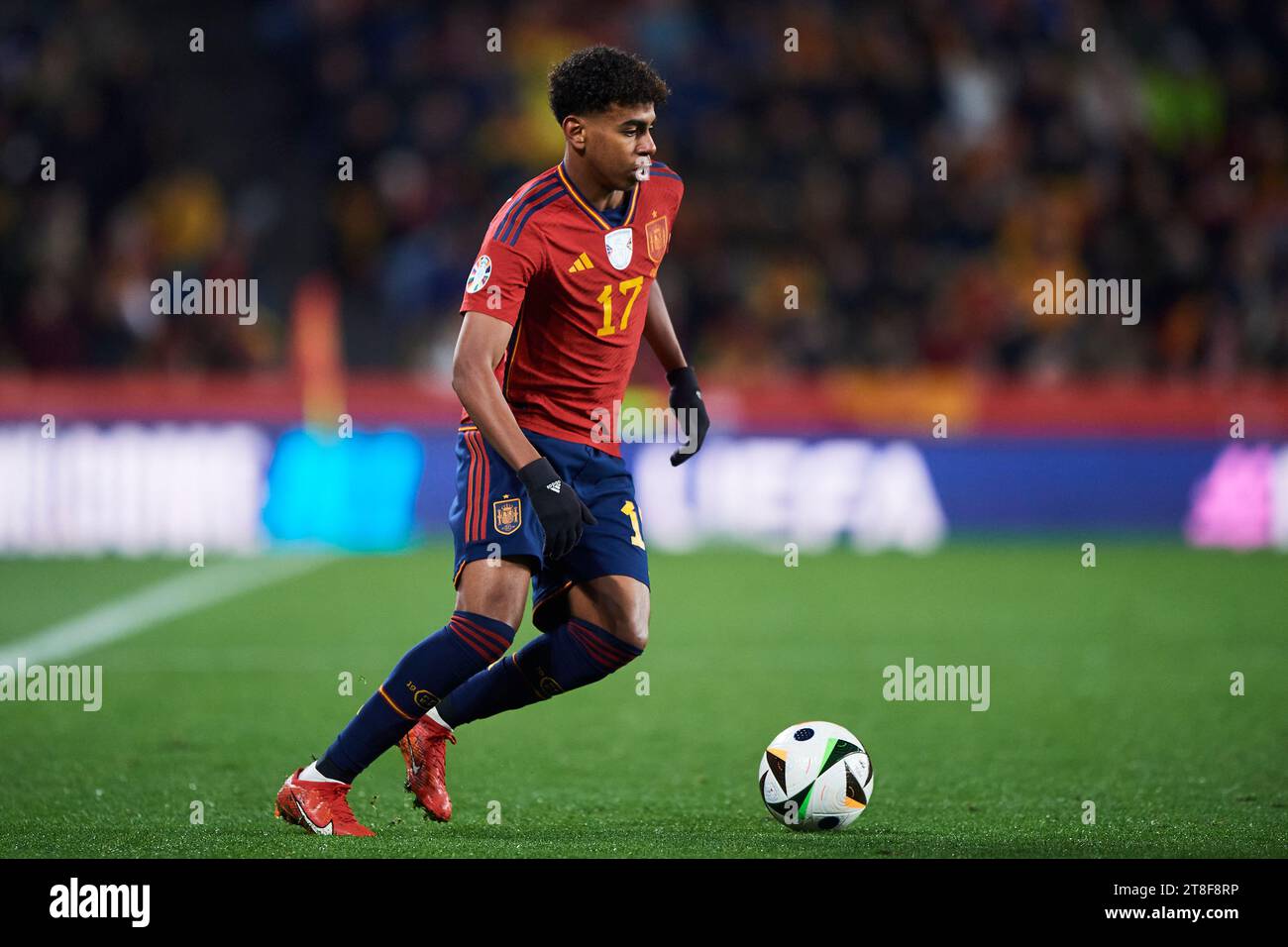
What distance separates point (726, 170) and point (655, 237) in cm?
1087

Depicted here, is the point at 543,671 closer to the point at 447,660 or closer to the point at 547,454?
the point at 447,660

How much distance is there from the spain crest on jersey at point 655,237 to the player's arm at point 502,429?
64cm

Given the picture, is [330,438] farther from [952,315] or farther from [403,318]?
[952,315]

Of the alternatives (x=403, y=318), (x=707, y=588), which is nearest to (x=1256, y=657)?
(x=707, y=588)

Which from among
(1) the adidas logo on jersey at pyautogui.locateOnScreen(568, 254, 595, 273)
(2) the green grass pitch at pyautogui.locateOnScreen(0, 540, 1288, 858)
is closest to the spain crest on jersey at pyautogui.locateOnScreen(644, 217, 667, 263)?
(1) the adidas logo on jersey at pyautogui.locateOnScreen(568, 254, 595, 273)

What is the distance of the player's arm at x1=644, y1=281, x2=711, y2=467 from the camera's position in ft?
18.1

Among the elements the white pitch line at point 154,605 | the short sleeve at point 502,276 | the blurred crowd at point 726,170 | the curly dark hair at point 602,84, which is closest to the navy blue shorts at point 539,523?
the short sleeve at point 502,276

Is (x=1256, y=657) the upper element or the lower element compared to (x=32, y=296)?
lower

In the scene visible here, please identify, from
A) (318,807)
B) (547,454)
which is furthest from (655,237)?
(318,807)

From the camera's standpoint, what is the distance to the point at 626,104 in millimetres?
4852

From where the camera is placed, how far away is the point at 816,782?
4.99m
